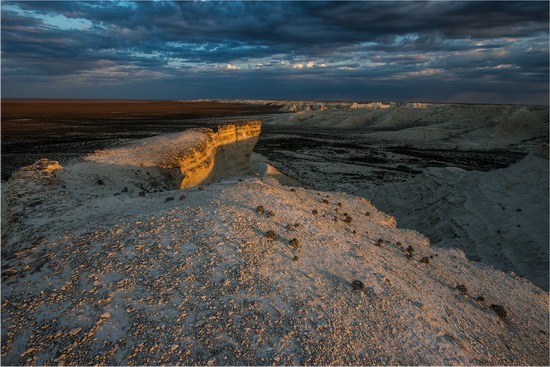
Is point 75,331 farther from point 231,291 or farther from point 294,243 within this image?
point 294,243

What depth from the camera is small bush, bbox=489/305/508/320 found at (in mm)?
7465

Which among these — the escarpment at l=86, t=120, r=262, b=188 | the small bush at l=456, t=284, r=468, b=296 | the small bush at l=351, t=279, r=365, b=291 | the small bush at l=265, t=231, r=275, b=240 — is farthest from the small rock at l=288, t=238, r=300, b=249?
the escarpment at l=86, t=120, r=262, b=188

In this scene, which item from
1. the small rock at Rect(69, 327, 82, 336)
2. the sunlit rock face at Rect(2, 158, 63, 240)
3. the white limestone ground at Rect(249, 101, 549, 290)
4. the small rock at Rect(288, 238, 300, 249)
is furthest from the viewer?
the white limestone ground at Rect(249, 101, 549, 290)

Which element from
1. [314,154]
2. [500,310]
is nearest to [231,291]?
[500,310]

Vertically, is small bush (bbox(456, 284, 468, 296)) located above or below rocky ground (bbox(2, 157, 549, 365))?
below

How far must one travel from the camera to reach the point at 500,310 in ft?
24.7

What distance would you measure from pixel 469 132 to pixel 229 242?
188 feet

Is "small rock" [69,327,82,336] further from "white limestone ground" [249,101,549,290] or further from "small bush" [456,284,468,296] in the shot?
"white limestone ground" [249,101,549,290]

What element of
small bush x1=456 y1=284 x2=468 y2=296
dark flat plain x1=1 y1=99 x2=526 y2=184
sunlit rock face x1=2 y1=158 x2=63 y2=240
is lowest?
dark flat plain x1=1 y1=99 x2=526 y2=184

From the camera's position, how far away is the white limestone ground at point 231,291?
4.77 metres

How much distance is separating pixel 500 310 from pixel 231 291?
6.42m

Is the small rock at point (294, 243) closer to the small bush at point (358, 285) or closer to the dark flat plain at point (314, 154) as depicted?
the small bush at point (358, 285)

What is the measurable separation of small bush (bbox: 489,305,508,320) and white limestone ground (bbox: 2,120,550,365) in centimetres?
2

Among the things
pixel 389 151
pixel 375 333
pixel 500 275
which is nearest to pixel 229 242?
pixel 375 333
